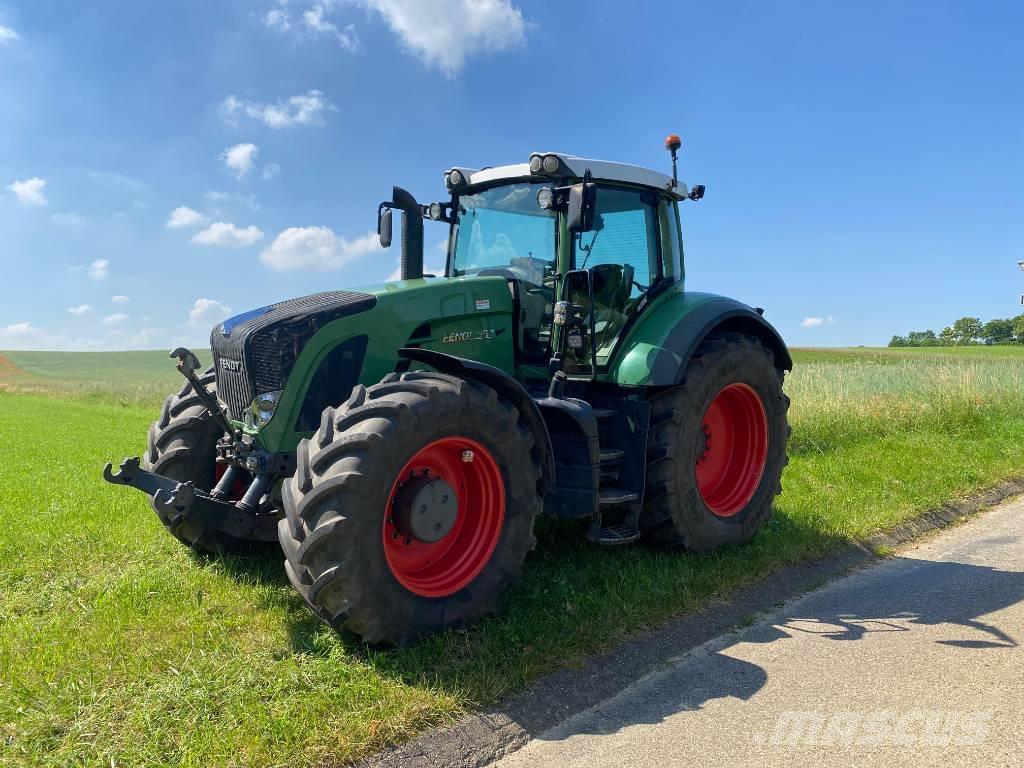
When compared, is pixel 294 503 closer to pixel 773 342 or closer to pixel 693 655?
pixel 693 655

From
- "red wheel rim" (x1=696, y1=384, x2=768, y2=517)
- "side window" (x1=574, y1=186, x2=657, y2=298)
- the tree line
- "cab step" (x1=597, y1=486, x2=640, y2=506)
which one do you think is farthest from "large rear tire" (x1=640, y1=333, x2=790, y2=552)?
the tree line

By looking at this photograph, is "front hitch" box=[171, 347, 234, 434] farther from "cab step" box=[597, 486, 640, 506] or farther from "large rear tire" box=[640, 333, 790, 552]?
"large rear tire" box=[640, 333, 790, 552]

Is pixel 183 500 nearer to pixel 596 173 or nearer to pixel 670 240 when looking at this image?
pixel 596 173

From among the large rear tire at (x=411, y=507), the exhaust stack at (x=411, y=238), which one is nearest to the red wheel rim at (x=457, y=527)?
the large rear tire at (x=411, y=507)

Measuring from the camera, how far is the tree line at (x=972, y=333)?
5025 cm

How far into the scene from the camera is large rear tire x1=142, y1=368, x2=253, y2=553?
461 cm

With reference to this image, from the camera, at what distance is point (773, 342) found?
5789 millimetres

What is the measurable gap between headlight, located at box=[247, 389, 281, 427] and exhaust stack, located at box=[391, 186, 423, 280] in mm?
1602

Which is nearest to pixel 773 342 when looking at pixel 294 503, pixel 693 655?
pixel 693 655

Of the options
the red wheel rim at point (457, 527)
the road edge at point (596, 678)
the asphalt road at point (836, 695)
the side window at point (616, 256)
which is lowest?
the asphalt road at point (836, 695)

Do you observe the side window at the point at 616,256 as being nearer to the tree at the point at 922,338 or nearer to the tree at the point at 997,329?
the tree at the point at 922,338

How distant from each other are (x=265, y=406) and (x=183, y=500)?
0.60m

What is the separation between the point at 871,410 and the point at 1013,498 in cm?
362

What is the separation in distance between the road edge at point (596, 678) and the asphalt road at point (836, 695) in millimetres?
72
